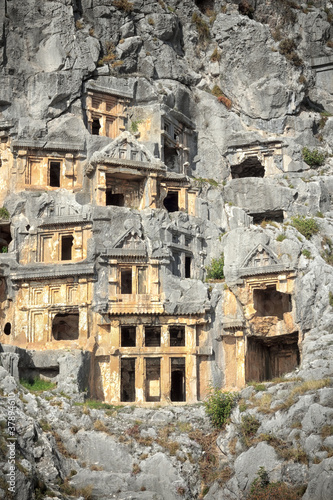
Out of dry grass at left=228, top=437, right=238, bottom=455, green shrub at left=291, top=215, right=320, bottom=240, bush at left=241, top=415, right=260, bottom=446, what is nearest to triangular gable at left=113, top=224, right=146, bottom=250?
green shrub at left=291, top=215, right=320, bottom=240

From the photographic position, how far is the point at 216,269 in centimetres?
5541

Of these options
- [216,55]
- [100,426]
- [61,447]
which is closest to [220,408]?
[100,426]

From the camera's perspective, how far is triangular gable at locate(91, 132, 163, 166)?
57.6 meters

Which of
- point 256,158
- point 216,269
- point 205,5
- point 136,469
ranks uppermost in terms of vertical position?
point 205,5

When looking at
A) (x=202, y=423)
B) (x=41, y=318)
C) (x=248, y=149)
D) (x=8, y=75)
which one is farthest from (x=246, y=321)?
(x=8, y=75)

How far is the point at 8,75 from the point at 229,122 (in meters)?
17.9

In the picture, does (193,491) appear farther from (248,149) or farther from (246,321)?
(248,149)

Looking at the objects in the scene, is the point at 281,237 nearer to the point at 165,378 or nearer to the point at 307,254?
the point at 307,254

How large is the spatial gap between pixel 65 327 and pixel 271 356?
1461 centimetres

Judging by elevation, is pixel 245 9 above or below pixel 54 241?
above

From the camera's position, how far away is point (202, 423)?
43.8 meters

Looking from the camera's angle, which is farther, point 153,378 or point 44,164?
point 44,164

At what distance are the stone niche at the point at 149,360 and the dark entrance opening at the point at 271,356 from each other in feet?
11.5

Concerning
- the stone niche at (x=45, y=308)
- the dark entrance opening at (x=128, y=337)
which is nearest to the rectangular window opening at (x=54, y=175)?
the stone niche at (x=45, y=308)
